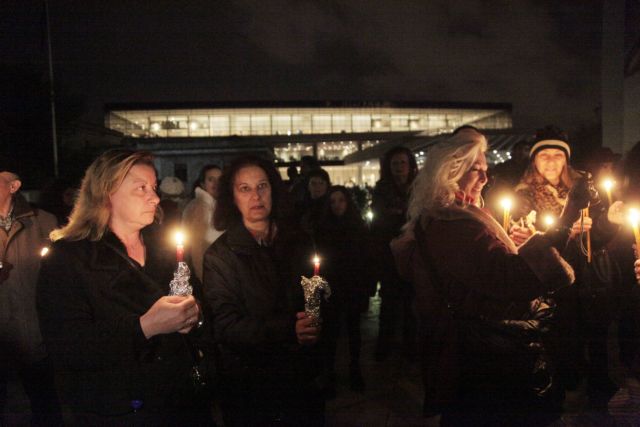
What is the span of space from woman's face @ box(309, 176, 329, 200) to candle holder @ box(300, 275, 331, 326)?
12.8ft

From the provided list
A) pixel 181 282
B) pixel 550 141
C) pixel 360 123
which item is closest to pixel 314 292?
pixel 181 282

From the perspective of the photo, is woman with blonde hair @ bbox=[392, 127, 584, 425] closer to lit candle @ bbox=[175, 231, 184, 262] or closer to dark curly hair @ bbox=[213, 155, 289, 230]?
dark curly hair @ bbox=[213, 155, 289, 230]

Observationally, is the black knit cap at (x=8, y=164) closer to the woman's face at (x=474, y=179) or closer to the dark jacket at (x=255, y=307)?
the dark jacket at (x=255, y=307)

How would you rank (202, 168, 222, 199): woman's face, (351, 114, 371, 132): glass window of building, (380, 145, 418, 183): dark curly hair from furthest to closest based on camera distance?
(351, 114, 371, 132): glass window of building → (380, 145, 418, 183): dark curly hair → (202, 168, 222, 199): woman's face

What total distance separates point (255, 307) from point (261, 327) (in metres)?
0.16

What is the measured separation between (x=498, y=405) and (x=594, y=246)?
1.82m

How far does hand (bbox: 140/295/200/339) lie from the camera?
1856mm

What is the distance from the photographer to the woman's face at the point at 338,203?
5.44 m

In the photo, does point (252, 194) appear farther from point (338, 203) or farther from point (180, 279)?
point (338, 203)

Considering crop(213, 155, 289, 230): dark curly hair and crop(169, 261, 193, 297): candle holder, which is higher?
crop(213, 155, 289, 230): dark curly hair

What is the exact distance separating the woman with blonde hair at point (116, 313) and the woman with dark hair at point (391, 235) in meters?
3.66

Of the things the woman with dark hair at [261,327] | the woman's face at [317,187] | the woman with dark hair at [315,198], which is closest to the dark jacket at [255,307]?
the woman with dark hair at [261,327]

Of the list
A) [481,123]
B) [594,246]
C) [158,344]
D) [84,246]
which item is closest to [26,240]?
[84,246]

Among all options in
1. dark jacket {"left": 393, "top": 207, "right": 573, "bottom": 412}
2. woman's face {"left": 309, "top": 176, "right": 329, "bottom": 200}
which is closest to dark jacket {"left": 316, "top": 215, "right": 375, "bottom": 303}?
woman's face {"left": 309, "top": 176, "right": 329, "bottom": 200}
